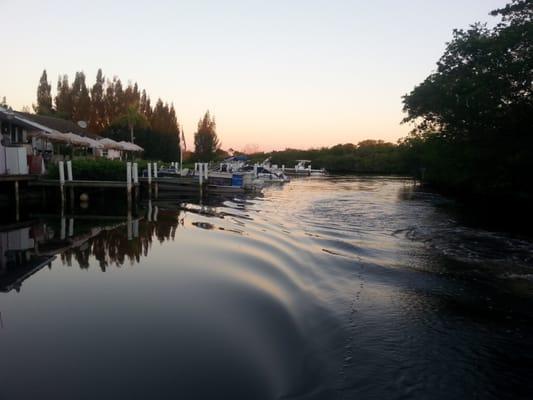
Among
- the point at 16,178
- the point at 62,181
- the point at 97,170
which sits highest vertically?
the point at 97,170

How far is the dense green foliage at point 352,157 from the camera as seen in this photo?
332 feet

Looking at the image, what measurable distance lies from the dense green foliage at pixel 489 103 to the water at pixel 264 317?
13659mm

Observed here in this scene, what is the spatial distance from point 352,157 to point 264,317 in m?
104

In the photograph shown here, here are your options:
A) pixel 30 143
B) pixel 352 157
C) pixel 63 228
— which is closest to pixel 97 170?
pixel 30 143

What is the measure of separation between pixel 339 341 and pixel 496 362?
224cm

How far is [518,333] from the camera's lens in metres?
7.06

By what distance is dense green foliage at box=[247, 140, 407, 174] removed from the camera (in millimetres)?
101062

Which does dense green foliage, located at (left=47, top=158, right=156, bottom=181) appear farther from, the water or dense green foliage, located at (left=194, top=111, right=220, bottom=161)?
dense green foliage, located at (left=194, top=111, right=220, bottom=161)

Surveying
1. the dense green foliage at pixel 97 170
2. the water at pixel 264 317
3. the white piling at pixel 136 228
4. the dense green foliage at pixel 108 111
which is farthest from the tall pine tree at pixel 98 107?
the water at pixel 264 317

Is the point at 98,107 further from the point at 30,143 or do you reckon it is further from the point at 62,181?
the point at 62,181

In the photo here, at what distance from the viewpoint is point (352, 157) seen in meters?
108

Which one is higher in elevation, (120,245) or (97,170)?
(97,170)

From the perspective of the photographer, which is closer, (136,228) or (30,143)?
(136,228)

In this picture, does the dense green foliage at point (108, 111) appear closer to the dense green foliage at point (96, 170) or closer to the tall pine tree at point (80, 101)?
the tall pine tree at point (80, 101)
